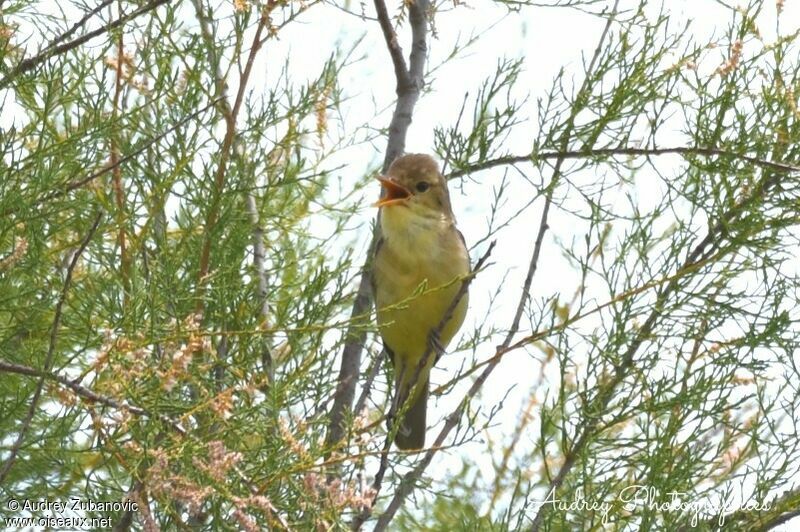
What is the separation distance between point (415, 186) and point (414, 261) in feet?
0.87

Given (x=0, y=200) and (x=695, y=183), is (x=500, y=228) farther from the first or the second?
(x=0, y=200)

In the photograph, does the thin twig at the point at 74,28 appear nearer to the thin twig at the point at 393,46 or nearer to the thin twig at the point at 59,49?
the thin twig at the point at 59,49

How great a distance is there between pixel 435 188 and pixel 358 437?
1807mm

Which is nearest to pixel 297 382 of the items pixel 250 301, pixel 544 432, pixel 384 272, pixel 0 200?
pixel 250 301

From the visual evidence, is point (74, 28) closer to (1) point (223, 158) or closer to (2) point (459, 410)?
(1) point (223, 158)

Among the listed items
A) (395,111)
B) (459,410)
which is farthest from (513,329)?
(395,111)

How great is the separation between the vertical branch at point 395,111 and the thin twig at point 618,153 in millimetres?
240

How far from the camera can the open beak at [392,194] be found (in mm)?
4312

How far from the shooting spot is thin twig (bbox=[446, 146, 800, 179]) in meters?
3.57

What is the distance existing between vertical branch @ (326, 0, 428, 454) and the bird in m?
0.30

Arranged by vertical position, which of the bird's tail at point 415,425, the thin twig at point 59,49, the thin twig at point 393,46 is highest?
the thin twig at point 393,46

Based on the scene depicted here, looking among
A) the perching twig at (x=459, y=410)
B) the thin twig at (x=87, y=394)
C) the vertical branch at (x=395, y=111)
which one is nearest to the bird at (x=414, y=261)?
the vertical branch at (x=395, y=111)

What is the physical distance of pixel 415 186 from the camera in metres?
4.45

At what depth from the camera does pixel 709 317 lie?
3.64 m
